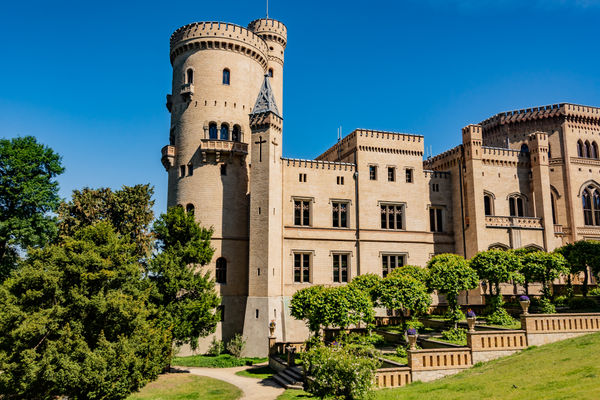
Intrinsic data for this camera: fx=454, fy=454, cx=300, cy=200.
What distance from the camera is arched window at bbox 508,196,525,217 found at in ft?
141

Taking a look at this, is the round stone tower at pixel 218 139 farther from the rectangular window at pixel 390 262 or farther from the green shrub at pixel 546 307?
the green shrub at pixel 546 307

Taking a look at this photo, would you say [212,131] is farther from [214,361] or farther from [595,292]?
[595,292]

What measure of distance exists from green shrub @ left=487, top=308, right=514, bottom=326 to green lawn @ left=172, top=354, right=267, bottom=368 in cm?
1587

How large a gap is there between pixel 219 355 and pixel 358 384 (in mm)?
19550

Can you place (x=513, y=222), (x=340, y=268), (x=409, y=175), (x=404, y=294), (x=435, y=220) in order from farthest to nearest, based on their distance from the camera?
(x=435, y=220) → (x=409, y=175) → (x=513, y=222) → (x=340, y=268) → (x=404, y=294)

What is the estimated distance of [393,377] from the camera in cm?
2152

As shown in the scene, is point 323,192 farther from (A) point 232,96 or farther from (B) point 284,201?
(A) point 232,96

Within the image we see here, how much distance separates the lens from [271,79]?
46438 millimetres

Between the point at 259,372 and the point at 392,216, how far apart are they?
61.4ft

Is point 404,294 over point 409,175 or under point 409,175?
under

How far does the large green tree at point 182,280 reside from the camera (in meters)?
30.3

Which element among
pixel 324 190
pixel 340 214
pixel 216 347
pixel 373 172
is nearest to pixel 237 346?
pixel 216 347

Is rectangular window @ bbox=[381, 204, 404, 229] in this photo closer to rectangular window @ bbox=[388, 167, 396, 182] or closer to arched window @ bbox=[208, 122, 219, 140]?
rectangular window @ bbox=[388, 167, 396, 182]

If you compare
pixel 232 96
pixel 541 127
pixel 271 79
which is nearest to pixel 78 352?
pixel 232 96
